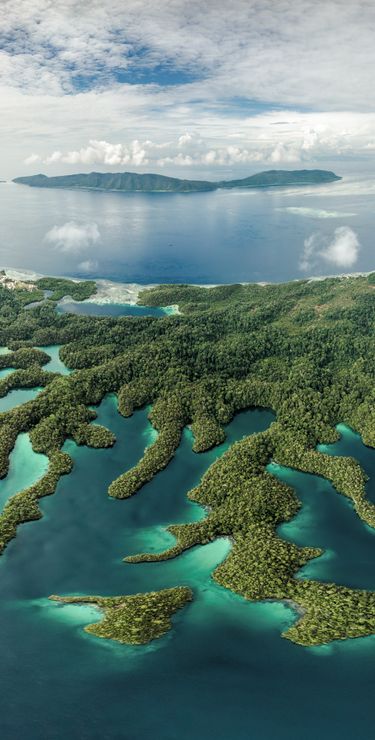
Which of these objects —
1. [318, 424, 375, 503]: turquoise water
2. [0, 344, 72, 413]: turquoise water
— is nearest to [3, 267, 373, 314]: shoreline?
[0, 344, 72, 413]: turquoise water

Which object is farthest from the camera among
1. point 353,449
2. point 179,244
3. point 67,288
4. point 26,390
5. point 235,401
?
point 179,244

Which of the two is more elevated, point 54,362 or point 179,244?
point 179,244

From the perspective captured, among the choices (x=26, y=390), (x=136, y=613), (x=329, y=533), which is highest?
(x=26, y=390)

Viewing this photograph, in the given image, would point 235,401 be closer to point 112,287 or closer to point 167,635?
point 167,635

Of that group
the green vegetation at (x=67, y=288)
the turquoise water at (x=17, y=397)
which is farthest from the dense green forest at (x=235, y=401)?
the green vegetation at (x=67, y=288)

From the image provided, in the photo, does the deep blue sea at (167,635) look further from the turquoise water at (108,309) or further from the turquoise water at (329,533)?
the turquoise water at (108,309)

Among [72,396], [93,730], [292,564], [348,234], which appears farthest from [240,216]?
[93,730]

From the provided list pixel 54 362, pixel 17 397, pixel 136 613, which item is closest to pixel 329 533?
pixel 136 613
